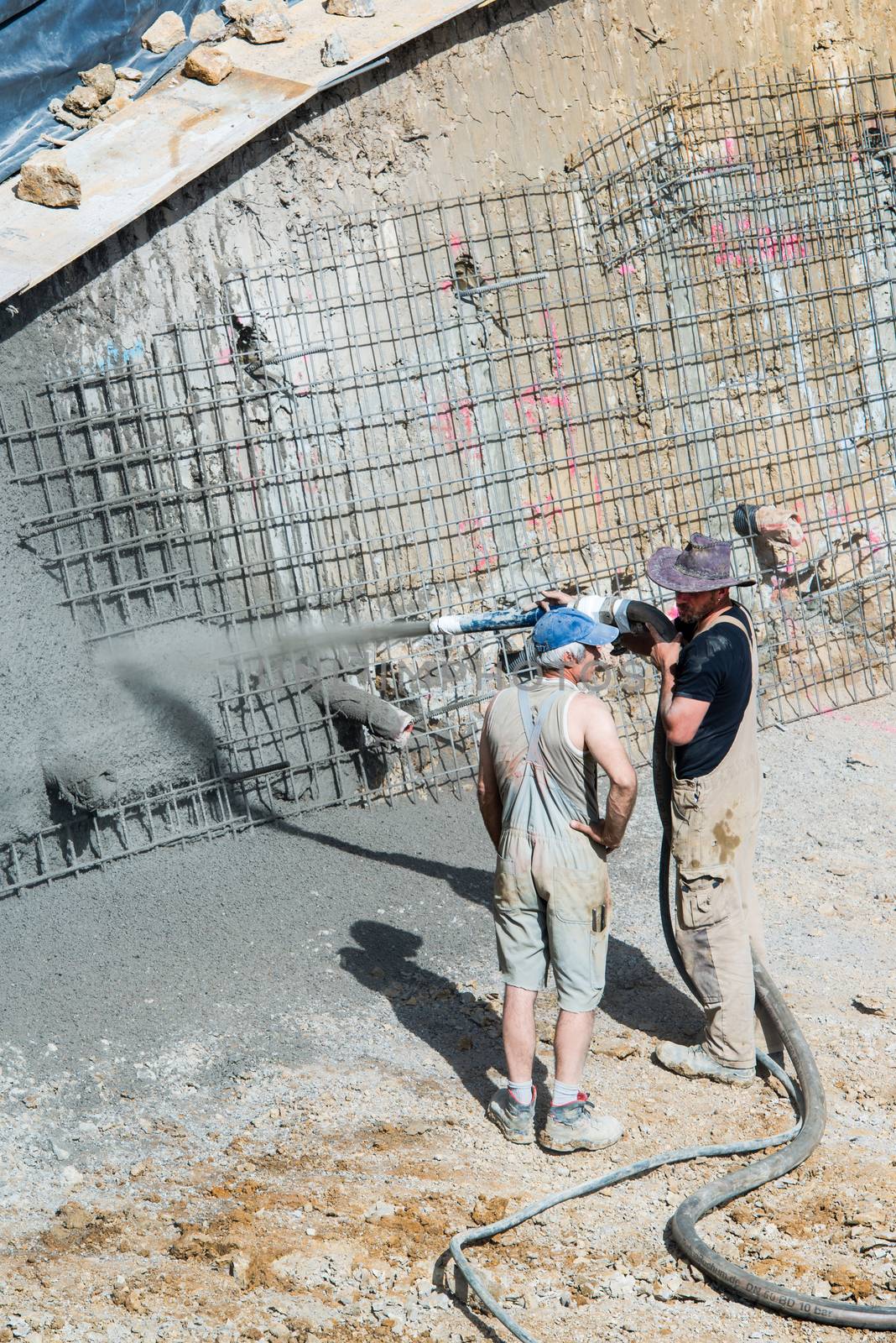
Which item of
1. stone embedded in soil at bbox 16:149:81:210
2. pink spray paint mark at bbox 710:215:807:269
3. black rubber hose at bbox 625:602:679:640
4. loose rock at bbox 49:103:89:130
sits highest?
loose rock at bbox 49:103:89:130

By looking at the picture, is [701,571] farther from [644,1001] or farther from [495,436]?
[495,436]

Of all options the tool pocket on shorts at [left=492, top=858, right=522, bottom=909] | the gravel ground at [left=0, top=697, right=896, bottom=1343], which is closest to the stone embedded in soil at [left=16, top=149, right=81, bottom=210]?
the gravel ground at [left=0, top=697, right=896, bottom=1343]

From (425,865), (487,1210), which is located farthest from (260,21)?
(487,1210)

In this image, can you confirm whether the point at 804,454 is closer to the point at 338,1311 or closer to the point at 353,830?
the point at 353,830

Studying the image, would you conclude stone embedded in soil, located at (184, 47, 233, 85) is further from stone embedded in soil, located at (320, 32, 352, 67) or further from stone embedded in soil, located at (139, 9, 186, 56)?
stone embedded in soil, located at (320, 32, 352, 67)

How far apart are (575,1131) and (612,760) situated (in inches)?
50.9

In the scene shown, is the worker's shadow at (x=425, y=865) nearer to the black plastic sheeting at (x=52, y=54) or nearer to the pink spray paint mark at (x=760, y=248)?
the black plastic sheeting at (x=52, y=54)

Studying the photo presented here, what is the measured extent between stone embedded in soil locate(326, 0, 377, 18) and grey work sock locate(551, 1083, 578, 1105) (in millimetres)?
5825

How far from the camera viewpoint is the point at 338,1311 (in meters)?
3.34

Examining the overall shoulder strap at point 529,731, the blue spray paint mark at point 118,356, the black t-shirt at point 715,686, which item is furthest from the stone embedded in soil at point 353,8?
the overall shoulder strap at point 529,731

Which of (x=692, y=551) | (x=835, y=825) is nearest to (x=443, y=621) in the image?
(x=692, y=551)

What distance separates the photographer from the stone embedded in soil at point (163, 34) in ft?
21.9

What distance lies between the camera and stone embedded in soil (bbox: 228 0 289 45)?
664 centimetres

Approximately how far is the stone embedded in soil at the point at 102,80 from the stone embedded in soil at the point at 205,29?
537mm
